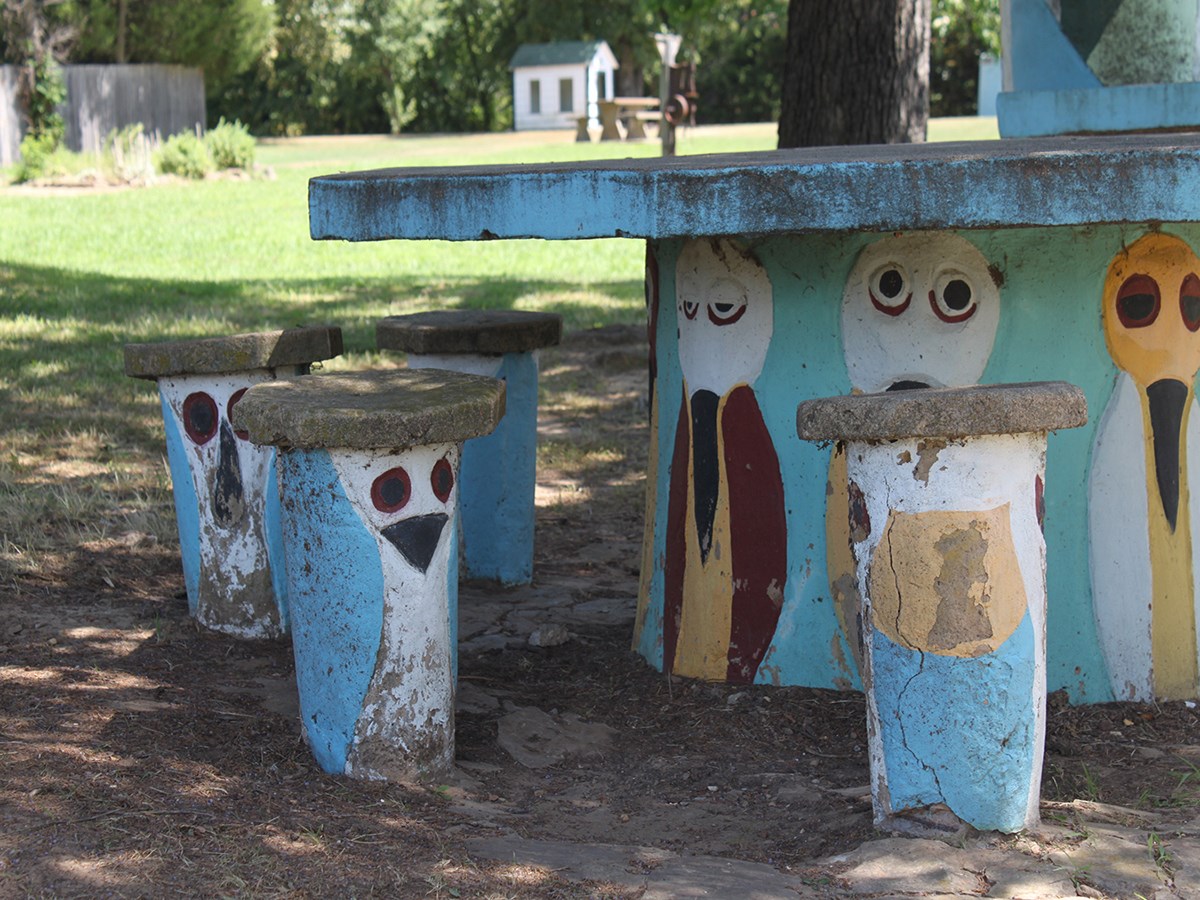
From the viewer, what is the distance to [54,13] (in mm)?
23781

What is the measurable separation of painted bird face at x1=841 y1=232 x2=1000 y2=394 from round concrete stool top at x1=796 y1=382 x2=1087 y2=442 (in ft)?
2.23

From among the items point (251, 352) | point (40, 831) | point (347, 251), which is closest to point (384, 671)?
point (40, 831)

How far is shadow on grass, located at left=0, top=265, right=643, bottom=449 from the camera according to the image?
6.24 m

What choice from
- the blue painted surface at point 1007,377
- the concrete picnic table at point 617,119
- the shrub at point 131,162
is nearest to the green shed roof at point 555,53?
the concrete picnic table at point 617,119

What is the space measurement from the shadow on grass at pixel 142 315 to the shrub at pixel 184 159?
10926mm

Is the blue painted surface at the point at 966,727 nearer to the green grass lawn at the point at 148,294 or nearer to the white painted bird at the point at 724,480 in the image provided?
the white painted bird at the point at 724,480

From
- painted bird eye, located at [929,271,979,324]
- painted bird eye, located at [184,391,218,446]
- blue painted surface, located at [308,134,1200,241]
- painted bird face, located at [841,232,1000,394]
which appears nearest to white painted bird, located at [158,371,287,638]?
painted bird eye, located at [184,391,218,446]

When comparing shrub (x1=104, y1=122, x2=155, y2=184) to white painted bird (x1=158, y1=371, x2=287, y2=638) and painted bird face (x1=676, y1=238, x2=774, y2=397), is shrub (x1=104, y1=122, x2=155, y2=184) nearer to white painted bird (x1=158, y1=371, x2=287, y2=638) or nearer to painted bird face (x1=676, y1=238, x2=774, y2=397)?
white painted bird (x1=158, y1=371, x2=287, y2=638)

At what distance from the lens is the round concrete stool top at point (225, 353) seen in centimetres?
350

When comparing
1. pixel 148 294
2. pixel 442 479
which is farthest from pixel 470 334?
pixel 148 294

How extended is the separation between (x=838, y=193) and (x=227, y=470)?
1.90 metres

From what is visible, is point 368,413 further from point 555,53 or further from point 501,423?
point 555,53

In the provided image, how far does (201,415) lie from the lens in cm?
357

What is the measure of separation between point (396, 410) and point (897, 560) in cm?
94
